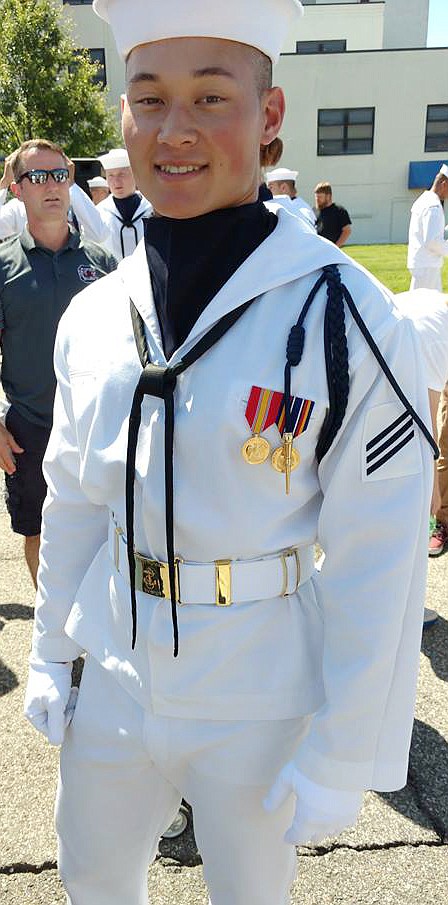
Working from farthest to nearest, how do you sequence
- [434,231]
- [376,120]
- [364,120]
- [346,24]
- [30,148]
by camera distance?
1. [346,24]
2. [364,120]
3. [376,120]
4. [434,231]
5. [30,148]

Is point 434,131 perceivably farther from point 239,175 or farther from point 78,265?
point 239,175

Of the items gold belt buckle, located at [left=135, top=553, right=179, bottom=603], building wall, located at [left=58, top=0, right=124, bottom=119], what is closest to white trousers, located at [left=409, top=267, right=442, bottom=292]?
gold belt buckle, located at [left=135, top=553, right=179, bottom=603]

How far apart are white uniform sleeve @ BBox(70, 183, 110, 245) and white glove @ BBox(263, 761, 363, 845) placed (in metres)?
5.66

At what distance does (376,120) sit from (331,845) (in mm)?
29547

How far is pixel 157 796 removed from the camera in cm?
156

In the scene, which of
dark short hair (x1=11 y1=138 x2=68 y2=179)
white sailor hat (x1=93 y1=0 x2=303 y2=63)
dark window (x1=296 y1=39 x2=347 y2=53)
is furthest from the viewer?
dark window (x1=296 y1=39 x2=347 y2=53)

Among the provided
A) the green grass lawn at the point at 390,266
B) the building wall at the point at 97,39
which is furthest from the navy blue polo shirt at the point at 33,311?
the building wall at the point at 97,39

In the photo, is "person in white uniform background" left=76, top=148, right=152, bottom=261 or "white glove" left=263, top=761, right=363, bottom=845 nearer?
"white glove" left=263, top=761, right=363, bottom=845

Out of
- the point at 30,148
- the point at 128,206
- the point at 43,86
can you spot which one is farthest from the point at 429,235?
Result: the point at 43,86

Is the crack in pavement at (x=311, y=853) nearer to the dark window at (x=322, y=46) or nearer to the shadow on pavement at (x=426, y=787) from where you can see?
the shadow on pavement at (x=426, y=787)

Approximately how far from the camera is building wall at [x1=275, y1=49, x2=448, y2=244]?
90.5ft

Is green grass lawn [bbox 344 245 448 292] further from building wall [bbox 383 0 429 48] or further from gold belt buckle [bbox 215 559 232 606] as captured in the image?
building wall [bbox 383 0 429 48]

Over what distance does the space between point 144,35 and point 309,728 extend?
1.22 meters

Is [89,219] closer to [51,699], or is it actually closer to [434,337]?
[434,337]
